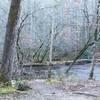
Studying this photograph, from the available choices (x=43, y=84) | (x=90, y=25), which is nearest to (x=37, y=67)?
(x=90, y=25)

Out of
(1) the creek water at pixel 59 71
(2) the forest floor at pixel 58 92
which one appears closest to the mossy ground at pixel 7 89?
(2) the forest floor at pixel 58 92

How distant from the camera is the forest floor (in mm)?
7242

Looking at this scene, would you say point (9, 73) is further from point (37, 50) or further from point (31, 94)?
point (37, 50)

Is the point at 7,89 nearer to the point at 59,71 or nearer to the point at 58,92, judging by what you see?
the point at 58,92

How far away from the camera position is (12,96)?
7367 mm

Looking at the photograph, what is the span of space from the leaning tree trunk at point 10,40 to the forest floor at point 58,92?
35.3 inches

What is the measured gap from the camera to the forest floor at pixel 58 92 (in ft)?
23.8

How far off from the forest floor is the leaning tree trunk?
0.90 metres

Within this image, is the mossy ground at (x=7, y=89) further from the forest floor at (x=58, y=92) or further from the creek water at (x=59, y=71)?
the creek water at (x=59, y=71)

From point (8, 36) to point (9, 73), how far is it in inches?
40.8

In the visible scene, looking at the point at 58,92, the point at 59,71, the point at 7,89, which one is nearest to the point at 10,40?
the point at 7,89

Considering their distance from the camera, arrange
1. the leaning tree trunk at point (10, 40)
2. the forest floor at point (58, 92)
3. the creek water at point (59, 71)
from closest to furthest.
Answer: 1. the forest floor at point (58, 92)
2. the leaning tree trunk at point (10, 40)
3. the creek water at point (59, 71)

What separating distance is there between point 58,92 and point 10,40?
1896mm

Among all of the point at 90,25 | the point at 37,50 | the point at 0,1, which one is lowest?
the point at 37,50
